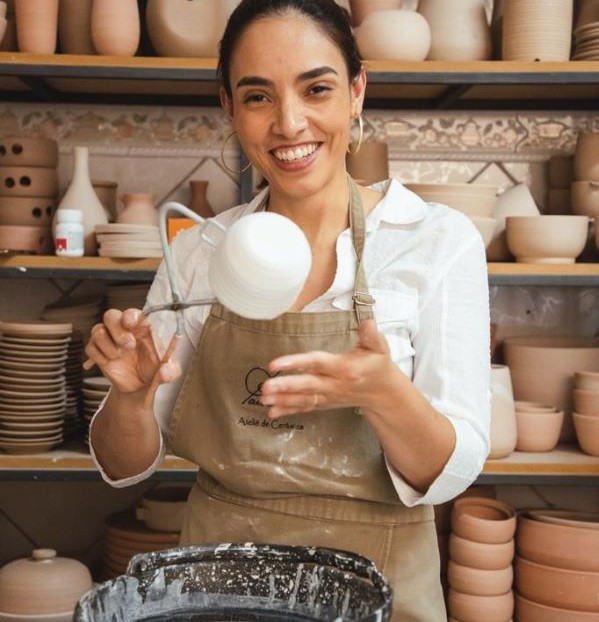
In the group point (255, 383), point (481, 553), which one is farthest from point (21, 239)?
point (481, 553)

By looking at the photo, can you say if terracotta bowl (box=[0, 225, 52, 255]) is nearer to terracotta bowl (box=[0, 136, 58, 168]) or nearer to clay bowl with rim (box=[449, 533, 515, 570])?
terracotta bowl (box=[0, 136, 58, 168])

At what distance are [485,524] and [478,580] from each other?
0.14 meters

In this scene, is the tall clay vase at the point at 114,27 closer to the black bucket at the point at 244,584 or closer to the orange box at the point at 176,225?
the orange box at the point at 176,225

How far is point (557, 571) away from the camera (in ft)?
7.21

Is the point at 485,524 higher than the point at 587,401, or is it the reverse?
the point at 587,401

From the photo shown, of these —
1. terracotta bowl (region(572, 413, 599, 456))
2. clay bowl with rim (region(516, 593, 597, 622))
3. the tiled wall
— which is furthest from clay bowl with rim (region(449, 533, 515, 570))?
the tiled wall

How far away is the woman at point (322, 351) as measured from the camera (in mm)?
1223

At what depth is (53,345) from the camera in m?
2.29

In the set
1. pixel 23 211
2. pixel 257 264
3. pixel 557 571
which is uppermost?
pixel 23 211

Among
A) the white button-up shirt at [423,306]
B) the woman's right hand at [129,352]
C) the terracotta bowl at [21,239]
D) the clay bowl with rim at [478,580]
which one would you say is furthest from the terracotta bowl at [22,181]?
the clay bowl with rim at [478,580]

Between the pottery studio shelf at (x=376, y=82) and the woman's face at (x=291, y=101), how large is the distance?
3.26 ft

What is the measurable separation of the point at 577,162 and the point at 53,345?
59.9 inches

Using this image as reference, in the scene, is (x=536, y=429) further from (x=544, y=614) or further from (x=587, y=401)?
(x=544, y=614)

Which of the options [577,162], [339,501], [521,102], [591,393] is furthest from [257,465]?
[521,102]
